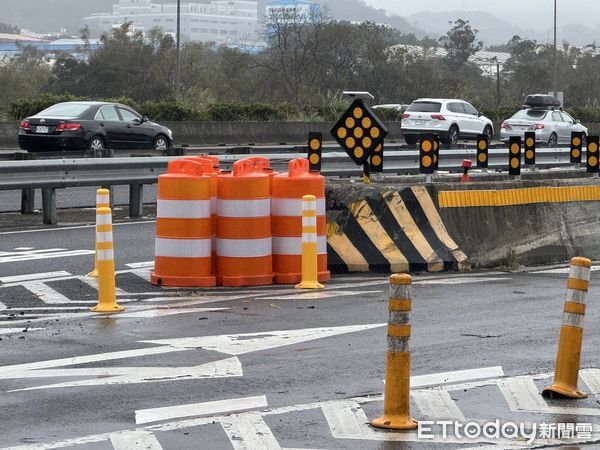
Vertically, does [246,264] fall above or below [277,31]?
below

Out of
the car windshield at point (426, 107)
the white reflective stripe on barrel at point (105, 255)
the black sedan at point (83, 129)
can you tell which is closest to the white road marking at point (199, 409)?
the white reflective stripe on barrel at point (105, 255)

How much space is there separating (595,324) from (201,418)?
4.57 m

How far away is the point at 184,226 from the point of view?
12.6 m

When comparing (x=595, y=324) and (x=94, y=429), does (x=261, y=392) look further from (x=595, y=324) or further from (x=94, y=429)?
(x=595, y=324)

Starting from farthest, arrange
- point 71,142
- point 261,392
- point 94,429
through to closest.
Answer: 1. point 71,142
2. point 261,392
3. point 94,429

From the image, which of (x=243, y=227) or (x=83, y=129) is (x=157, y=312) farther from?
(x=83, y=129)

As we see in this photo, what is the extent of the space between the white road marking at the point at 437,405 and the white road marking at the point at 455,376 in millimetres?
214

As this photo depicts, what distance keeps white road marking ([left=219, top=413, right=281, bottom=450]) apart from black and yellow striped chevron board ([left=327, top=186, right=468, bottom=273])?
6.47 m

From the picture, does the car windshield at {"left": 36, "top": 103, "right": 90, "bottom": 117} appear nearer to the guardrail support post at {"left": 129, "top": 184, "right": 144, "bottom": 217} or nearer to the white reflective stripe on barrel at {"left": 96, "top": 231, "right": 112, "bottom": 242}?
the guardrail support post at {"left": 129, "top": 184, "right": 144, "bottom": 217}

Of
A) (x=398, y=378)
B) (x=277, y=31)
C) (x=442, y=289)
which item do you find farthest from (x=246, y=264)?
(x=277, y=31)

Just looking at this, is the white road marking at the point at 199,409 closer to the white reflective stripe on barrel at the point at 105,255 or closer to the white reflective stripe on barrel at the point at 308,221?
the white reflective stripe on barrel at the point at 105,255

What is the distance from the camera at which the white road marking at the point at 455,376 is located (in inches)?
339

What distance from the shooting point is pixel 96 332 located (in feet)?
34.3

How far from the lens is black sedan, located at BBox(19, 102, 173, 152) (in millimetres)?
28719
